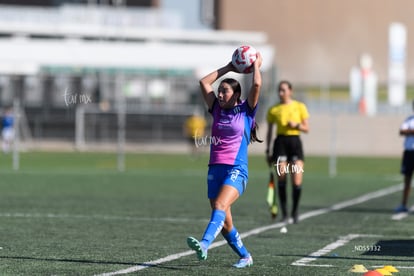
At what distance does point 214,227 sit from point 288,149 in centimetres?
720

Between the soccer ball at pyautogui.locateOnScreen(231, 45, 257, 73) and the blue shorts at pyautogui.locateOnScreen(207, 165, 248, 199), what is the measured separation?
96 centimetres

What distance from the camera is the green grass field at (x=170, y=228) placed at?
12.0 metres

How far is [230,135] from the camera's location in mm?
11664

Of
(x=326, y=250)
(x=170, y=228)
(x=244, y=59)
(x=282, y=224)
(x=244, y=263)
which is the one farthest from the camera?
(x=282, y=224)

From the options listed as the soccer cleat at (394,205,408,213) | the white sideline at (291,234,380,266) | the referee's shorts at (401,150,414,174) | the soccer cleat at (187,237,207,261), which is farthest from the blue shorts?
the referee's shorts at (401,150,414,174)

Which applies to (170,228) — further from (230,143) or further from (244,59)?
(244,59)

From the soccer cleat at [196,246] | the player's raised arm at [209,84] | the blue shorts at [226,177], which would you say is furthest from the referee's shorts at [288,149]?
the soccer cleat at [196,246]

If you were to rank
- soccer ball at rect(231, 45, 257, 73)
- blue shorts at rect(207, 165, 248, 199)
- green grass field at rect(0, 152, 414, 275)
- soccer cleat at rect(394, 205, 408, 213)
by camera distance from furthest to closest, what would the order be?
soccer cleat at rect(394, 205, 408, 213) → green grass field at rect(0, 152, 414, 275) → blue shorts at rect(207, 165, 248, 199) → soccer ball at rect(231, 45, 257, 73)

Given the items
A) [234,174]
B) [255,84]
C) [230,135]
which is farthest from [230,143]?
[255,84]

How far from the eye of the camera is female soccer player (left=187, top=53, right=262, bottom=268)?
11562mm

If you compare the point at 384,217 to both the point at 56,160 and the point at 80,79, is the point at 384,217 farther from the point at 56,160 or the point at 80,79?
the point at 80,79

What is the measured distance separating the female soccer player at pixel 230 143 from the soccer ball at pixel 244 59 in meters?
0.06

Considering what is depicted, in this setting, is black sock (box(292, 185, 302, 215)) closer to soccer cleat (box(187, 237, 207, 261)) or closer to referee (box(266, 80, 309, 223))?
referee (box(266, 80, 309, 223))

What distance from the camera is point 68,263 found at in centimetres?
1191
